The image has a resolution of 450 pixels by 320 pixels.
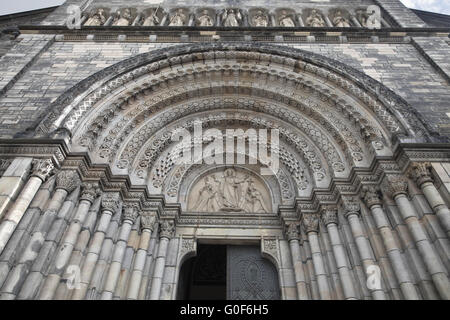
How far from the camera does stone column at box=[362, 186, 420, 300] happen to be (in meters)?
→ 4.84

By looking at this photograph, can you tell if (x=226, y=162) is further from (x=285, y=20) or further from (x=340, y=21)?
(x=340, y=21)

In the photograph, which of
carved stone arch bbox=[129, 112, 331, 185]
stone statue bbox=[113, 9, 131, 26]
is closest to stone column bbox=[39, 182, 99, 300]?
carved stone arch bbox=[129, 112, 331, 185]

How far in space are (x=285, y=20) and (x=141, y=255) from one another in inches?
391

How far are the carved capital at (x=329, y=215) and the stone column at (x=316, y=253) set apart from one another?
22cm

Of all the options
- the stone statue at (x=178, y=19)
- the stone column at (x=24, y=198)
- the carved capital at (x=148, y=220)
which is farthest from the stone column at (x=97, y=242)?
the stone statue at (x=178, y=19)

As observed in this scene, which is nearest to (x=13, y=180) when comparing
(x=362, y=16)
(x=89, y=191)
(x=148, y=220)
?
(x=89, y=191)

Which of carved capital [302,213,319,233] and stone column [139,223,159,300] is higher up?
carved capital [302,213,319,233]

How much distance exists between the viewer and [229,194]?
26.3 ft

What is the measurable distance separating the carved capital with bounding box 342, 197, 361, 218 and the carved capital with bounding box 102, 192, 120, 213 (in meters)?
4.84

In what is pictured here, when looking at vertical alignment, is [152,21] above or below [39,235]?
above

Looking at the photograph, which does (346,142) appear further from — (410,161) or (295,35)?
(295,35)

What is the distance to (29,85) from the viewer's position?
7961 millimetres

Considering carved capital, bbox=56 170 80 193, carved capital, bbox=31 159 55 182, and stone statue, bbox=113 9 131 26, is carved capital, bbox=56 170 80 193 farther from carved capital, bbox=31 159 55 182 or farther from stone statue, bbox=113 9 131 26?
stone statue, bbox=113 9 131 26

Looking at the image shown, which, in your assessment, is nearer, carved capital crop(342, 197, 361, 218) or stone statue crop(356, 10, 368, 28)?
carved capital crop(342, 197, 361, 218)
